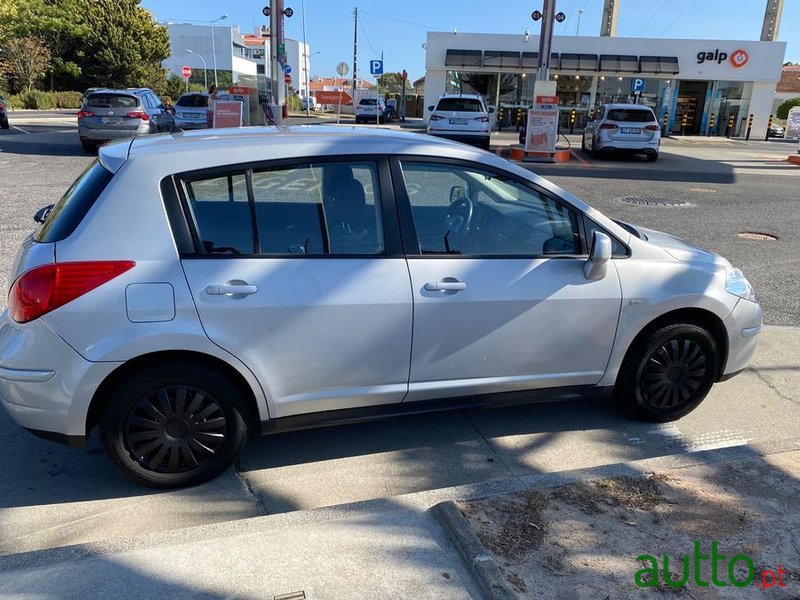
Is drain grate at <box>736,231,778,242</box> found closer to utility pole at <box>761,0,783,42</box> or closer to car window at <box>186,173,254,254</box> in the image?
car window at <box>186,173,254,254</box>

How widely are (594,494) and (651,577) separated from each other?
521mm

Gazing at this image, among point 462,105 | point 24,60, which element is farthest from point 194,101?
point 24,60

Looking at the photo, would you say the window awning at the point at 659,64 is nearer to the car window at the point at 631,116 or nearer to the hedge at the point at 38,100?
the car window at the point at 631,116

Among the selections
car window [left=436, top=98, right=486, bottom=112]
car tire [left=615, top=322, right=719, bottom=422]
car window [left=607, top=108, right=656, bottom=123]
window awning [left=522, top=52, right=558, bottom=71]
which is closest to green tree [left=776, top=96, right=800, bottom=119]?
window awning [left=522, top=52, right=558, bottom=71]

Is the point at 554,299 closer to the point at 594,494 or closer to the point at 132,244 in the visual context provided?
the point at 594,494

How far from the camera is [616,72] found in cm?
3481

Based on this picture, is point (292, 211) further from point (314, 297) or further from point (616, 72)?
point (616, 72)

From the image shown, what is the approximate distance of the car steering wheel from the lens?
3.51 m

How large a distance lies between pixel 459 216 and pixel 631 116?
1792 centimetres

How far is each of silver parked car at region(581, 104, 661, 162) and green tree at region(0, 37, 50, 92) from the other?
4567 cm

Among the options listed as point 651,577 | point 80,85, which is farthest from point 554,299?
point 80,85

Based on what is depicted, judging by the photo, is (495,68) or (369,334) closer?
(369,334)

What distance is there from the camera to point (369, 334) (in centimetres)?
319

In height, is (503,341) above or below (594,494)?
above
